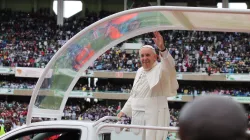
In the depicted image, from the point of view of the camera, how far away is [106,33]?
5152 millimetres

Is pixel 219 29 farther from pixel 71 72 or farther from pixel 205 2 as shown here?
pixel 205 2

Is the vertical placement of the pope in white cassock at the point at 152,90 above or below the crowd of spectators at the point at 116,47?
below

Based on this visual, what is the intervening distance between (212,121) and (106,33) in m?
4.38

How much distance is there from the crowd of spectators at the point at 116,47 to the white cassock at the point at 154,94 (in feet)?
77.5

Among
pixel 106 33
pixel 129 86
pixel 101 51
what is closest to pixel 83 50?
pixel 101 51

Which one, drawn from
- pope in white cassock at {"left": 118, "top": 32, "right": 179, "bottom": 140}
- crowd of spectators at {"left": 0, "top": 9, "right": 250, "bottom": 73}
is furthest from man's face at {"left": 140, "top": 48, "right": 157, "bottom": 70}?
crowd of spectators at {"left": 0, "top": 9, "right": 250, "bottom": 73}

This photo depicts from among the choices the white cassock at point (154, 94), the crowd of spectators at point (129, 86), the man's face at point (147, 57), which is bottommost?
the crowd of spectators at point (129, 86)

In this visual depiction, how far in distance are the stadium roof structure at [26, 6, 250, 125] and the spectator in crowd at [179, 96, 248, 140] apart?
3.14 m

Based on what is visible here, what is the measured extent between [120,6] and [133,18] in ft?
111

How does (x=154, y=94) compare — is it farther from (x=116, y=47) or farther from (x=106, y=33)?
(x=116, y=47)

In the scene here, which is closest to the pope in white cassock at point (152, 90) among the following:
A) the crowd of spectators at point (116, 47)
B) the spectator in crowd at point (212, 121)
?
the spectator in crowd at point (212, 121)

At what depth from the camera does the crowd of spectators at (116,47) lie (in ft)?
95.9

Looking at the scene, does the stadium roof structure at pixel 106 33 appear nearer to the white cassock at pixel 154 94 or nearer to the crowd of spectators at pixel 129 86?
the white cassock at pixel 154 94

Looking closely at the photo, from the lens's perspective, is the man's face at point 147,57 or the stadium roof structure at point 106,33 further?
the man's face at point 147,57
